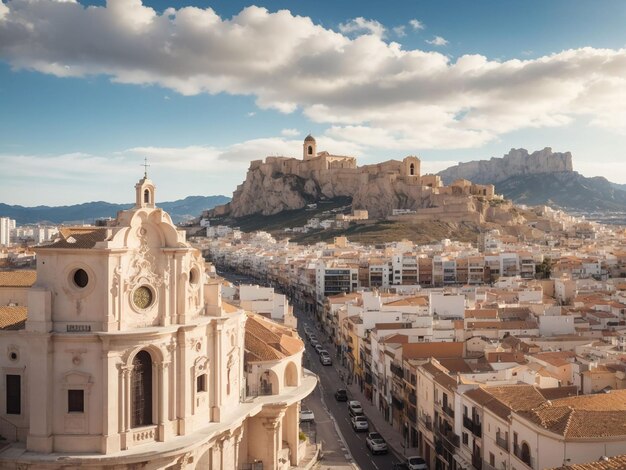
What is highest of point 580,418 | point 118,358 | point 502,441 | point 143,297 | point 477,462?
point 143,297

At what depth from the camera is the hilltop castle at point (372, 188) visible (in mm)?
159000

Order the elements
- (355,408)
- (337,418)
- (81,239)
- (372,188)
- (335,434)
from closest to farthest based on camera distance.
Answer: (81,239)
(335,434)
(337,418)
(355,408)
(372,188)

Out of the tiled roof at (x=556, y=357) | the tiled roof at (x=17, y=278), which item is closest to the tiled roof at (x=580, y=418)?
the tiled roof at (x=556, y=357)

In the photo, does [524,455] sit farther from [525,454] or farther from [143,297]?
[143,297]

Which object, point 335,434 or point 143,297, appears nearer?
point 143,297

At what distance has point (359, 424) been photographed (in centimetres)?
4103

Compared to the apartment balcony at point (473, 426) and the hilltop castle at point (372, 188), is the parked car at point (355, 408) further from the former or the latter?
the hilltop castle at point (372, 188)

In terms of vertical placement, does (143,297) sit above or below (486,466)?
above

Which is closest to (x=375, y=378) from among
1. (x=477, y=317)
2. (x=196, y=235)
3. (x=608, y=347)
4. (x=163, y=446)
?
(x=477, y=317)

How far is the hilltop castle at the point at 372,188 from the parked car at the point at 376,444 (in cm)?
11820

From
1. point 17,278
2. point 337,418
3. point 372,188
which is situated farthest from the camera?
point 372,188

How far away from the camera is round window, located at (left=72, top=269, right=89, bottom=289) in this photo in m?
22.5

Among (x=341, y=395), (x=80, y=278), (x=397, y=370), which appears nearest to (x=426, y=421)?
(x=397, y=370)

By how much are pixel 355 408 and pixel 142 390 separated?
23.8 meters
